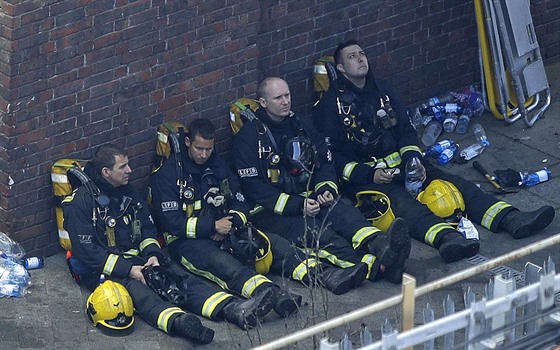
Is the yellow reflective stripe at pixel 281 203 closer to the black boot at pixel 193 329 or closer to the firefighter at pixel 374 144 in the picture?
the firefighter at pixel 374 144

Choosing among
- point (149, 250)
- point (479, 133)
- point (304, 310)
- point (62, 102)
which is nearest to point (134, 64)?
point (62, 102)

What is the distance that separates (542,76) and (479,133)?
0.88m

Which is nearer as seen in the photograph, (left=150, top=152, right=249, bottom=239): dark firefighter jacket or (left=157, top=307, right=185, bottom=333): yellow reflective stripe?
Result: (left=157, top=307, right=185, bottom=333): yellow reflective stripe

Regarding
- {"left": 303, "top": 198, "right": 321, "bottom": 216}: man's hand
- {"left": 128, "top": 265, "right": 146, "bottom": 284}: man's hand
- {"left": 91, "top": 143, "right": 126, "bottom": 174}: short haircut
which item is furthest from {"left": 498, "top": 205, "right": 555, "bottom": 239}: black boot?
{"left": 91, "top": 143, "right": 126, "bottom": 174}: short haircut

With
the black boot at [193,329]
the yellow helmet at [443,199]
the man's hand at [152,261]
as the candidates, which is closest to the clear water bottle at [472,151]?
the yellow helmet at [443,199]

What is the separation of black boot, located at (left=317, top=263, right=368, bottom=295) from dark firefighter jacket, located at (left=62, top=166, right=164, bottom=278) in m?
1.16

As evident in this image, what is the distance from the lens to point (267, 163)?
38.1 feet

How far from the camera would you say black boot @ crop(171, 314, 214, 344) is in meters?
10.3

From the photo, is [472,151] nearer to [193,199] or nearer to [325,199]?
[325,199]

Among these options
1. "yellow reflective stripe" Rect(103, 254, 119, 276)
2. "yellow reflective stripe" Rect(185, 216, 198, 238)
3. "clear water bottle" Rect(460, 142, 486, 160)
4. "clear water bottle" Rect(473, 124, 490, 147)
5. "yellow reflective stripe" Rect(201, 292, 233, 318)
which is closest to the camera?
"yellow reflective stripe" Rect(201, 292, 233, 318)

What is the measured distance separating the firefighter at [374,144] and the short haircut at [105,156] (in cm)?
194

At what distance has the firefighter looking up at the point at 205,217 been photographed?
1109cm

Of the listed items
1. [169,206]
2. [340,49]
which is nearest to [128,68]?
[169,206]

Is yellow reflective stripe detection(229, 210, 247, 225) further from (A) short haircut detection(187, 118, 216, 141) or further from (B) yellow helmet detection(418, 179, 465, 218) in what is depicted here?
(B) yellow helmet detection(418, 179, 465, 218)
